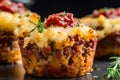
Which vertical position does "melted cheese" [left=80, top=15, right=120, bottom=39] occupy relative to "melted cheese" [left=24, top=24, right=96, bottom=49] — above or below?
above

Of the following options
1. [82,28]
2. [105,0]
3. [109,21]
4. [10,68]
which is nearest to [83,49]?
[82,28]

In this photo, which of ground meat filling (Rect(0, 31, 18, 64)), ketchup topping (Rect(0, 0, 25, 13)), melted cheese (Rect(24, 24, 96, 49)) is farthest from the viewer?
ketchup topping (Rect(0, 0, 25, 13))

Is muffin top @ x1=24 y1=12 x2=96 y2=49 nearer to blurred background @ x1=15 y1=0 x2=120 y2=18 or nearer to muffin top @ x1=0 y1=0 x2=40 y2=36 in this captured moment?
muffin top @ x1=0 y1=0 x2=40 y2=36

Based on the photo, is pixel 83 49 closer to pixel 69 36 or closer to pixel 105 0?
pixel 69 36

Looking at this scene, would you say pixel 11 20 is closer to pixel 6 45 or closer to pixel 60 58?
pixel 6 45

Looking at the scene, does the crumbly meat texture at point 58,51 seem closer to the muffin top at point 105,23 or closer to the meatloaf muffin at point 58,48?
the meatloaf muffin at point 58,48

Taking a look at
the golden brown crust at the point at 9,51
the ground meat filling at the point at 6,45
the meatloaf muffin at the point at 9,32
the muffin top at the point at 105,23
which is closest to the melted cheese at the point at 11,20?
the meatloaf muffin at the point at 9,32

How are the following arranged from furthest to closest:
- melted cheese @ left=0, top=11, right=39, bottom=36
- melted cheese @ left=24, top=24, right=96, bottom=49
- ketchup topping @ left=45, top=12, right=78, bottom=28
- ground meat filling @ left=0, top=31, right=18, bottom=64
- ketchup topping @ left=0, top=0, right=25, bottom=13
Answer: ketchup topping @ left=0, top=0, right=25, bottom=13
ground meat filling @ left=0, top=31, right=18, bottom=64
melted cheese @ left=0, top=11, right=39, bottom=36
ketchup topping @ left=45, top=12, right=78, bottom=28
melted cheese @ left=24, top=24, right=96, bottom=49

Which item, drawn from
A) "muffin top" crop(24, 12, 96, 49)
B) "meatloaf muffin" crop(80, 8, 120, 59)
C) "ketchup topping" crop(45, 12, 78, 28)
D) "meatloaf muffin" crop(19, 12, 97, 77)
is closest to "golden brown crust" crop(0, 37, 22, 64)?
"meatloaf muffin" crop(19, 12, 97, 77)
